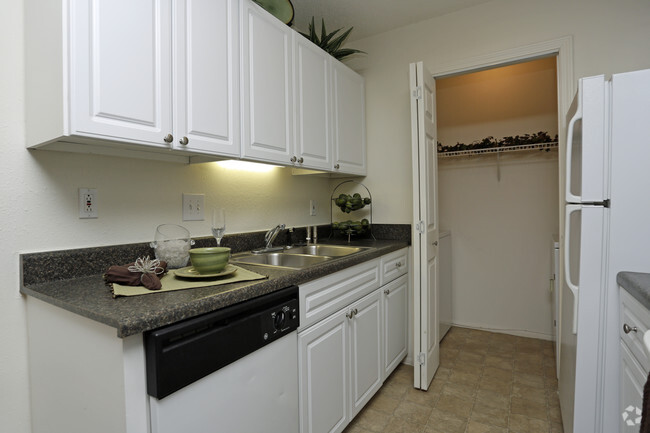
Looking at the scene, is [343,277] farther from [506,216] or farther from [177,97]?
[506,216]

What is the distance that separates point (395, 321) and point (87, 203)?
1.86m

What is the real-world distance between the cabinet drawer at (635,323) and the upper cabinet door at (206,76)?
1.53 meters

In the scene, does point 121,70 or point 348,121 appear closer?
point 121,70

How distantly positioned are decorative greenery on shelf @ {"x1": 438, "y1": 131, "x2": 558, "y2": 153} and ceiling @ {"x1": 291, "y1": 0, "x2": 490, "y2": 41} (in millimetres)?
1160

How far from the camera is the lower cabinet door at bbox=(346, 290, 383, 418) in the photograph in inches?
68.4

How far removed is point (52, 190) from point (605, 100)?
2041mm

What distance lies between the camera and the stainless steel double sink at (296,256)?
1814mm

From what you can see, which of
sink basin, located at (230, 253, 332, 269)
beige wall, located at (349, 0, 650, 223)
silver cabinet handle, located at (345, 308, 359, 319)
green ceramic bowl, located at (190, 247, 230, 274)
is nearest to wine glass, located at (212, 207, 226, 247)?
sink basin, located at (230, 253, 332, 269)

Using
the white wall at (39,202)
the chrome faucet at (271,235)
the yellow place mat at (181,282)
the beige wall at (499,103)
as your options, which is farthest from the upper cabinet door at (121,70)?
the beige wall at (499,103)

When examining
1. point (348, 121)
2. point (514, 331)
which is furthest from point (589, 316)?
point (514, 331)

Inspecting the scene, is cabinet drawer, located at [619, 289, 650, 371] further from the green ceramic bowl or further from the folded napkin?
the folded napkin

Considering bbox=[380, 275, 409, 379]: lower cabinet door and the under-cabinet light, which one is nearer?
the under-cabinet light

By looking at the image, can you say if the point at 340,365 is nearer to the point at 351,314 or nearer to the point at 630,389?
the point at 351,314

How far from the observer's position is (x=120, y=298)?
96 cm
